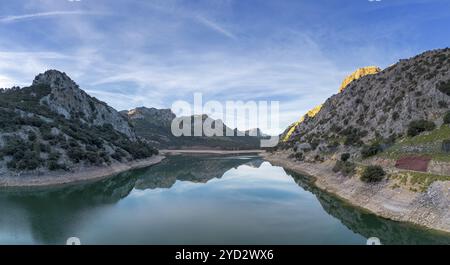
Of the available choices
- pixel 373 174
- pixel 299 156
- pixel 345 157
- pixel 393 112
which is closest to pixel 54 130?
pixel 345 157

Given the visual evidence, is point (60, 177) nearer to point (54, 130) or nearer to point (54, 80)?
point (54, 130)

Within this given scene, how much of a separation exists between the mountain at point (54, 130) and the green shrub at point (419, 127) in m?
79.3

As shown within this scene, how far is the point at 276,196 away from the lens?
68312 millimetres

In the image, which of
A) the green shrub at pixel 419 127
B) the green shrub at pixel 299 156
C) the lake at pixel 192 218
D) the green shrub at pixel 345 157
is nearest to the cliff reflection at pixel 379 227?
the lake at pixel 192 218

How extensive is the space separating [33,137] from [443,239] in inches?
3658

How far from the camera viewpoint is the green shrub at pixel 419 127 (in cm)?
6675

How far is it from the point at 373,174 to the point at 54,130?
286 feet

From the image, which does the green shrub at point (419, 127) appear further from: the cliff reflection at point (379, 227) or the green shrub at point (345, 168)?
the cliff reflection at point (379, 227)

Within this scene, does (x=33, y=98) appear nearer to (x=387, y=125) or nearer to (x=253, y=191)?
(x=253, y=191)

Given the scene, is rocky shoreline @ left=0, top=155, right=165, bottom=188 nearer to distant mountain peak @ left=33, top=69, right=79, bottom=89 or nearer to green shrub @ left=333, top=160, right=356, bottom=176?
green shrub @ left=333, top=160, right=356, bottom=176

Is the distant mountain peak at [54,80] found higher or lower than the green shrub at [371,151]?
higher

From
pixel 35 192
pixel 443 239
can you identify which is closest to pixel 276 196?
pixel 443 239

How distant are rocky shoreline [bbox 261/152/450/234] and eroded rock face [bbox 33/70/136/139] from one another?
117 metres

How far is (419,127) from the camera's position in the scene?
226ft
